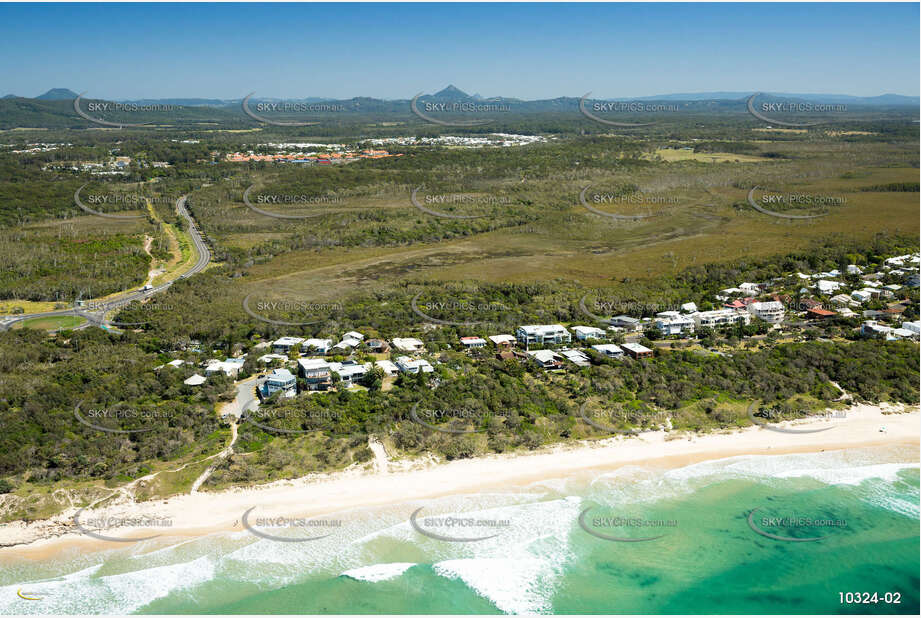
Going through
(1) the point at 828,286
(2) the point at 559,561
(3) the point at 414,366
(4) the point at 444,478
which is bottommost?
(2) the point at 559,561

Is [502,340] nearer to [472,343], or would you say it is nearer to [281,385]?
[472,343]

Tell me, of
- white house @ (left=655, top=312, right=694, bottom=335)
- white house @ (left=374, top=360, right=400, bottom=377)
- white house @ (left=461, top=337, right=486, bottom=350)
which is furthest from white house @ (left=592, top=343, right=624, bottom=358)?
white house @ (left=374, top=360, right=400, bottom=377)

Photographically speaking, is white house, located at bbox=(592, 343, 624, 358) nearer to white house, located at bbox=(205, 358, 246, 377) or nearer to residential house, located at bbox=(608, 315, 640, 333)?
residential house, located at bbox=(608, 315, 640, 333)

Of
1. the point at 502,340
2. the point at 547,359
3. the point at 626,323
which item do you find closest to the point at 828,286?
the point at 626,323

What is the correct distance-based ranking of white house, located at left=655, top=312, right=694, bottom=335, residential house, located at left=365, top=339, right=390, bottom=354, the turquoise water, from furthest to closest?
white house, located at left=655, top=312, right=694, bottom=335 → residential house, located at left=365, top=339, right=390, bottom=354 → the turquoise water

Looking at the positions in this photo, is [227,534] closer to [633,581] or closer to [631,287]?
[633,581]

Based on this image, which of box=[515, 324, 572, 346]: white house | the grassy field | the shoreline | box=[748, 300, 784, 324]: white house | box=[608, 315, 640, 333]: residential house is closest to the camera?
the shoreline
